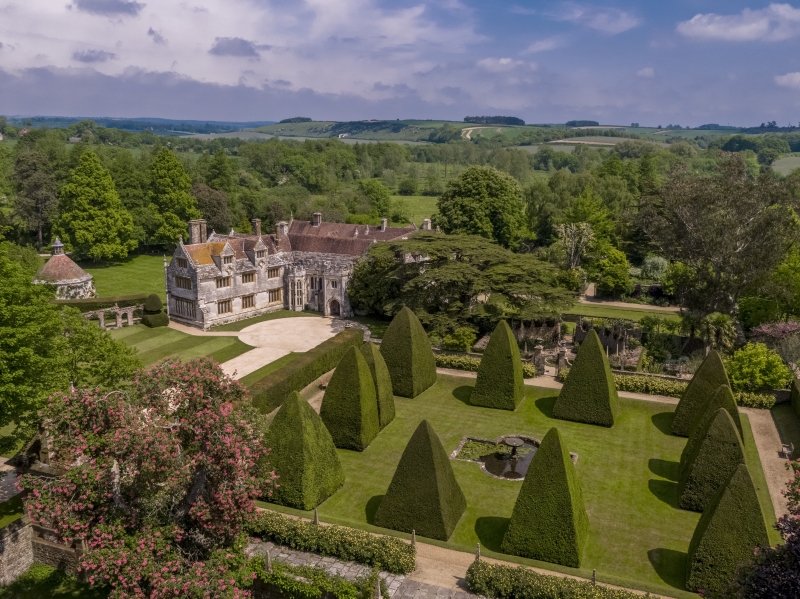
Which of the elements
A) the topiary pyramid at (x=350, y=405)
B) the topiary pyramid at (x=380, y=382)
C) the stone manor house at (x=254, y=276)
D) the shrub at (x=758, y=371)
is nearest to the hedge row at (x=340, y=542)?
the topiary pyramid at (x=350, y=405)

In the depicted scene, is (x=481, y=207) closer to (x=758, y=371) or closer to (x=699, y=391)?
(x=758, y=371)

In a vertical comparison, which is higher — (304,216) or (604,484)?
(304,216)

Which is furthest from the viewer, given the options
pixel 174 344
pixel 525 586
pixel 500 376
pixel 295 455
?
pixel 174 344

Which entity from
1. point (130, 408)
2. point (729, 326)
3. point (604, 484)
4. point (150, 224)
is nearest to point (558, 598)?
point (604, 484)

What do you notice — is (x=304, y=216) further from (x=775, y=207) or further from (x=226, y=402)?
(x=226, y=402)

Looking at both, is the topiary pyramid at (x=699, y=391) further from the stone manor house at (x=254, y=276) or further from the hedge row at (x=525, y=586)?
the stone manor house at (x=254, y=276)

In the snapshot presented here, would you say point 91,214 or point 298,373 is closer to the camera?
point 298,373

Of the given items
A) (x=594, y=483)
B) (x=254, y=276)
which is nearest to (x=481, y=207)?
(x=254, y=276)

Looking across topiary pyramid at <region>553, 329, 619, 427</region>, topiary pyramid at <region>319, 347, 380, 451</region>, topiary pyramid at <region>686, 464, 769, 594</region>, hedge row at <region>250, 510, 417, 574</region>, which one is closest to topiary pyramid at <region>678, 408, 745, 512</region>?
topiary pyramid at <region>686, 464, 769, 594</region>
